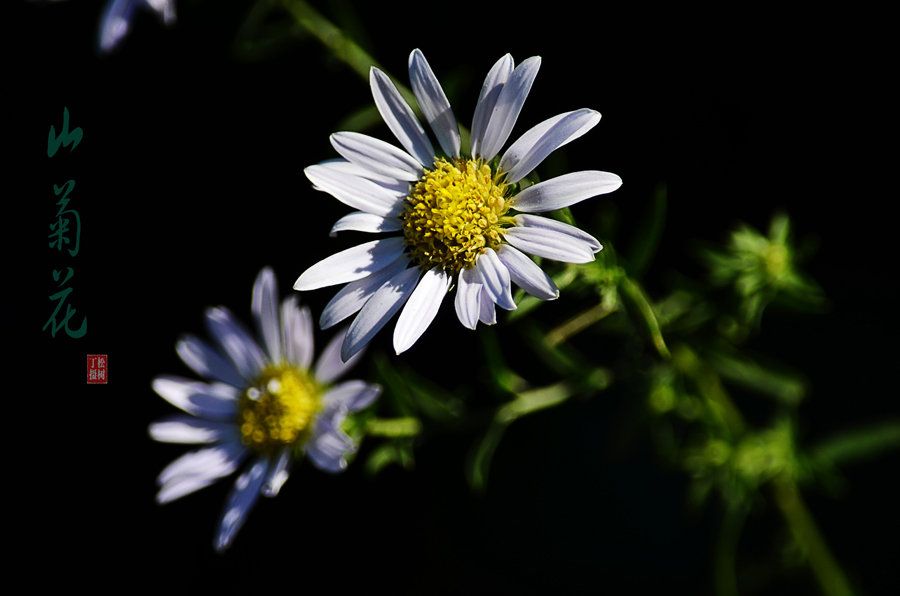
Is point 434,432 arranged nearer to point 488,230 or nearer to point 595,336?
point 488,230

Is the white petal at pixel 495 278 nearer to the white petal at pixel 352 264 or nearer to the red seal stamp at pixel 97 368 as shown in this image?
the white petal at pixel 352 264

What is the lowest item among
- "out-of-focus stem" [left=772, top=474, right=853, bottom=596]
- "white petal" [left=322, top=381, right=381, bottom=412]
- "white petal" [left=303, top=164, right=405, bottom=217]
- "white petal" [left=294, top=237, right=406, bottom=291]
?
"out-of-focus stem" [left=772, top=474, right=853, bottom=596]

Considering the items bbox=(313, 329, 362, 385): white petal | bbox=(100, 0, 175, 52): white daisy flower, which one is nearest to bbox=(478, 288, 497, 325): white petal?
bbox=(313, 329, 362, 385): white petal

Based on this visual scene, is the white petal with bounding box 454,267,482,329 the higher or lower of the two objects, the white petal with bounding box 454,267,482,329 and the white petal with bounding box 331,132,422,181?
the lower

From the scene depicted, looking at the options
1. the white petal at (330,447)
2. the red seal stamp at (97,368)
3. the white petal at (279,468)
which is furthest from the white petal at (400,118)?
the red seal stamp at (97,368)

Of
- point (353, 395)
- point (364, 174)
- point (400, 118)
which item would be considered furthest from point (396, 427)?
point (400, 118)

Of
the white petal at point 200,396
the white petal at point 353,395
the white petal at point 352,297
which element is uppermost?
the white petal at point 352,297

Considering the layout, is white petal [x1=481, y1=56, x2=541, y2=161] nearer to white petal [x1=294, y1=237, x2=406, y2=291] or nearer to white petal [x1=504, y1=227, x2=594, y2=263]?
white petal [x1=504, y1=227, x2=594, y2=263]

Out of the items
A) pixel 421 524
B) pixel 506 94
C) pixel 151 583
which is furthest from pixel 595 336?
pixel 151 583
